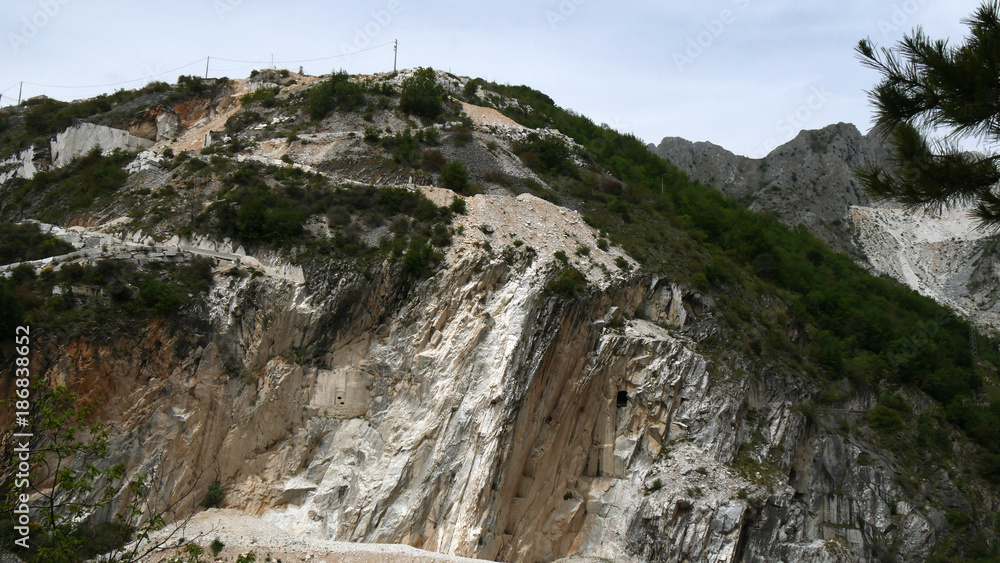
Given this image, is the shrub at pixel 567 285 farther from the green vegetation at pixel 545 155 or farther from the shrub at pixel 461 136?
the shrub at pixel 461 136

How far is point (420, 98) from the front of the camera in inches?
1738

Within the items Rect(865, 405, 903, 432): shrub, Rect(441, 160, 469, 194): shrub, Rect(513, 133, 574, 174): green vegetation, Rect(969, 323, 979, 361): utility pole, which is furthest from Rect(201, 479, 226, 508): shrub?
Rect(969, 323, 979, 361): utility pole

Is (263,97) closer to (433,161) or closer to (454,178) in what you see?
(433,161)

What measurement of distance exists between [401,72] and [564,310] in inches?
1085

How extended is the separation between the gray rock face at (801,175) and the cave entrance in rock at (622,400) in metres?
54.1

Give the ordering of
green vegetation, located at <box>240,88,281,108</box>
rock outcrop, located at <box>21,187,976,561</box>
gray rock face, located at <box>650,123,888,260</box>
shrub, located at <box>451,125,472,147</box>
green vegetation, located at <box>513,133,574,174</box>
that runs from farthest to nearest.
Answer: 1. gray rock face, located at <box>650,123,888,260</box>
2. green vegetation, located at <box>240,88,281,108</box>
3. green vegetation, located at <box>513,133,574,174</box>
4. shrub, located at <box>451,125,472,147</box>
5. rock outcrop, located at <box>21,187,976,561</box>

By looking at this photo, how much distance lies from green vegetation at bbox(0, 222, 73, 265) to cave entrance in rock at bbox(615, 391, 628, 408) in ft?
72.2

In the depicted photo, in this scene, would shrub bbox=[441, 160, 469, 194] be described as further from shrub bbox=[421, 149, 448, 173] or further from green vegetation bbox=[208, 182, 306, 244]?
green vegetation bbox=[208, 182, 306, 244]

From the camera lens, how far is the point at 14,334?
2298cm

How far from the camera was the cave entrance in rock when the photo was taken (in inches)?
1153

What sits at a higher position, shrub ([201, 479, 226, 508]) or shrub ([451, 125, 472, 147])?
shrub ([451, 125, 472, 147])

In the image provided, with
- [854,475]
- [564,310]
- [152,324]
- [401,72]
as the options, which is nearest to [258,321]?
[152,324]

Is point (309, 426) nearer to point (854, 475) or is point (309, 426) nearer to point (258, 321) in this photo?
point (258, 321)

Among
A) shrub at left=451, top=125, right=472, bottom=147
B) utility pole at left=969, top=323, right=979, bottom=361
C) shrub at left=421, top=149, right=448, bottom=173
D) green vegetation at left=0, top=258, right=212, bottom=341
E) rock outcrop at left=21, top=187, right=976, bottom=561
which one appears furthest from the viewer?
utility pole at left=969, top=323, right=979, bottom=361
